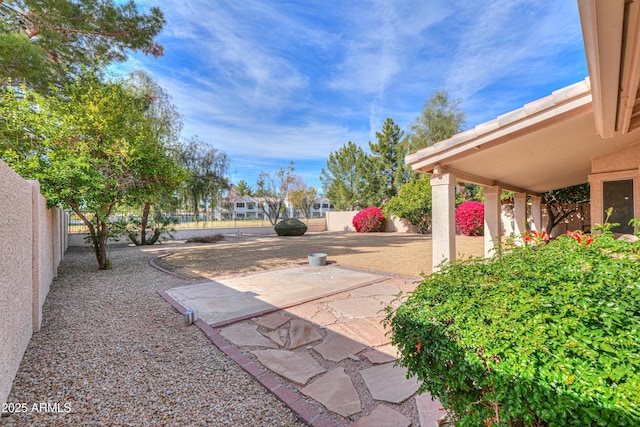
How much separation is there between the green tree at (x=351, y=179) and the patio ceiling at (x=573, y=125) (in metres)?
21.8

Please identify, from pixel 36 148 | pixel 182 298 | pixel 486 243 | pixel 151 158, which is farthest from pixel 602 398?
pixel 36 148

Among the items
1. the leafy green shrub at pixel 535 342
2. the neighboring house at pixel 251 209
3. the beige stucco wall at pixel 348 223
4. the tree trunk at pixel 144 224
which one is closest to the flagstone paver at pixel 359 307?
the leafy green shrub at pixel 535 342

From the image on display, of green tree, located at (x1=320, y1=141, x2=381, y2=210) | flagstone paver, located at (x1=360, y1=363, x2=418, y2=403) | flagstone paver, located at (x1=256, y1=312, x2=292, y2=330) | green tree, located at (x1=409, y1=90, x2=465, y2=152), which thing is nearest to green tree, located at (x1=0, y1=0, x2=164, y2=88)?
flagstone paver, located at (x1=256, y1=312, x2=292, y2=330)

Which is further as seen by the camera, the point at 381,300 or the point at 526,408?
the point at 381,300

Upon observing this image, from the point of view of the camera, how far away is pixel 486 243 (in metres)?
9.05

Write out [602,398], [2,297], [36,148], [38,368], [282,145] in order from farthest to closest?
[282,145] < [36,148] < [38,368] < [2,297] < [602,398]

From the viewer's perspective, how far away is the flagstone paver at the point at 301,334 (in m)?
3.78

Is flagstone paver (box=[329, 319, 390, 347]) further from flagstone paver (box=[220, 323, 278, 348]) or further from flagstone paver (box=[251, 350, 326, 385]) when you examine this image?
flagstone paver (box=[220, 323, 278, 348])

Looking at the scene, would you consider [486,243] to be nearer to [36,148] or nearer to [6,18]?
[36,148]

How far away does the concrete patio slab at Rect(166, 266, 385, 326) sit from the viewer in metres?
4.97

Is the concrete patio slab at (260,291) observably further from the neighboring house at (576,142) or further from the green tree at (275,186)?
the green tree at (275,186)

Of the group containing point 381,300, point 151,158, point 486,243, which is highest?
point 151,158

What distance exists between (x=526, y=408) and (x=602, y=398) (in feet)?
1.00

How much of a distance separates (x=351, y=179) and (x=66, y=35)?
2652 cm
